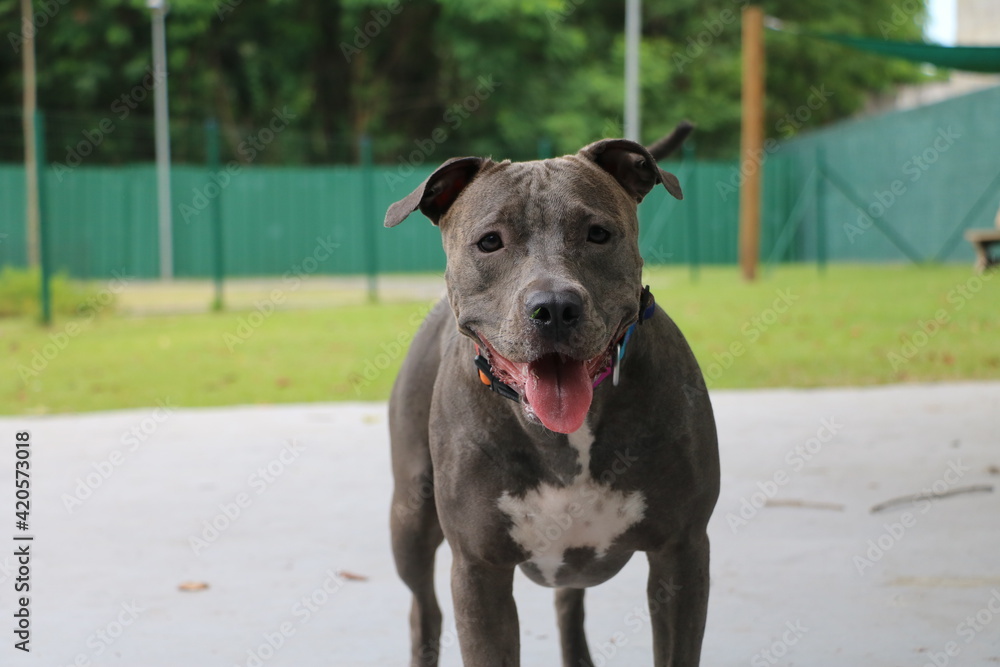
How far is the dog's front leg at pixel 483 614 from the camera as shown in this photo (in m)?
2.67

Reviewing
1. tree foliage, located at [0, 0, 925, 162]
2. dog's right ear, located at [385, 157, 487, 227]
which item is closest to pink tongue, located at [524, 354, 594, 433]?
dog's right ear, located at [385, 157, 487, 227]

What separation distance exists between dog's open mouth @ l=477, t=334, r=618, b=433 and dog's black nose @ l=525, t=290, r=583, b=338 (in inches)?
4.3

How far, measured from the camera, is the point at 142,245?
1920cm

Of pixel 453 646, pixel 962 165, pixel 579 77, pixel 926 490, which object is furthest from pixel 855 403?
pixel 579 77

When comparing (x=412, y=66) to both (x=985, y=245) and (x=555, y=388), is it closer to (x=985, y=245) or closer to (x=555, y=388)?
(x=985, y=245)

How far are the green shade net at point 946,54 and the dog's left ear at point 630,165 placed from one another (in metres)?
4.55

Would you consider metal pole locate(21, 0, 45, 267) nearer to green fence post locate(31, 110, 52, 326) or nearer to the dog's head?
green fence post locate(31, 110, 52, 326)

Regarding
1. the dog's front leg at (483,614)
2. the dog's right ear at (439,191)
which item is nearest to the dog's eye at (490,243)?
the dog's right ear at (439,191)

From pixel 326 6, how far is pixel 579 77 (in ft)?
21.9

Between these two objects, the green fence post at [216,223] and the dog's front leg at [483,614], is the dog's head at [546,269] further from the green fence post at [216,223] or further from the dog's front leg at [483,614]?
the green fence post at [216,223]

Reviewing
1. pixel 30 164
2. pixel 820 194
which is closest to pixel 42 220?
pixel 30 164

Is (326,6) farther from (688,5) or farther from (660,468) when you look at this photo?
(660,468)

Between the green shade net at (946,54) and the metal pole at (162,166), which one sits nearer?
the green shade net at (946,54)

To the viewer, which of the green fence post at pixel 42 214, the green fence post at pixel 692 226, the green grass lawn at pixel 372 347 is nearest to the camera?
the green grass lawn at pixel 372 347
